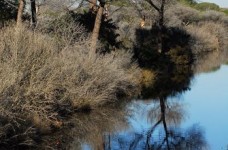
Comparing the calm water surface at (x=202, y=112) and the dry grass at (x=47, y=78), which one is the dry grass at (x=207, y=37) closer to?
the calm water surface at (x=202, y=112)

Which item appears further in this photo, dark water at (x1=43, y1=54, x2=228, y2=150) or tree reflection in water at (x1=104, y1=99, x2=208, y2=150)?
dark water at (x1=43, y1=54, x2=228, y2=150)

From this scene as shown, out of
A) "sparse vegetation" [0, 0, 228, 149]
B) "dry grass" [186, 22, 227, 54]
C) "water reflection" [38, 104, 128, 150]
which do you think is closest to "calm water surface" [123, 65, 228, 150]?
"water reflection" [38, 104, 128, 150]

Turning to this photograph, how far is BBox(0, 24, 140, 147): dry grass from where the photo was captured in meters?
14.2

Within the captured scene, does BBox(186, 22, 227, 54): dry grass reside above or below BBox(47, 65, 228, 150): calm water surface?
below

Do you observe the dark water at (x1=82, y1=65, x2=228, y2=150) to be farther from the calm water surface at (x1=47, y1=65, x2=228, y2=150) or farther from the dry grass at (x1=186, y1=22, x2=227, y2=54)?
the dry grass at (x1=186, y1=22, x2=227, y2=54)

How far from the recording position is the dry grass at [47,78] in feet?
46.6

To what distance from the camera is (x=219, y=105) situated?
23.2 meters

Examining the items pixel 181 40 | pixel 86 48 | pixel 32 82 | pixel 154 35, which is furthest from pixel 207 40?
pixel 32 82

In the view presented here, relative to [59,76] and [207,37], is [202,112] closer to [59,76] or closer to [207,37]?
[59,76]

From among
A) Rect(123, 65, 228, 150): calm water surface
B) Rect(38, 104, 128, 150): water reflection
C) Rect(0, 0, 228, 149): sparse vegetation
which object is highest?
Rect(0, 0, 228, 149): sparse vegetation

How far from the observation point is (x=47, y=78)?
16.2 metres

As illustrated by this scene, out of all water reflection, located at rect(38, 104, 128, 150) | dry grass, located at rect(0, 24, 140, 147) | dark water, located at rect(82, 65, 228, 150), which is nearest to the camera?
Result: dry grass, located at rect(0, 24, 140, 147)

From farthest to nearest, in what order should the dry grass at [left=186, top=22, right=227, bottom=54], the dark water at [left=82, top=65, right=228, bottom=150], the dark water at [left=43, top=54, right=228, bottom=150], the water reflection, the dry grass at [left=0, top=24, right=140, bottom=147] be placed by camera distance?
the dry grass at [left=186, top=22, right=227, bottom=54], the dark water at [left=82, top=65, right=228, bottom=150], the dark water at [left=43, top=54, right=228, bottom=150], the water reflection, the dry grass at [left=0, top=24, right=140, bottom=147]

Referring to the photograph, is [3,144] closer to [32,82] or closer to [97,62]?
[32,82]
